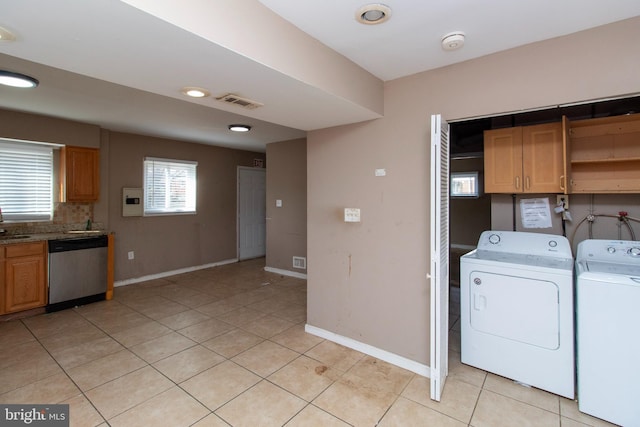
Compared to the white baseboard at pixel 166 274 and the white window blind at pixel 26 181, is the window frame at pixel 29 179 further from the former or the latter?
the white baseboard at pixel 166 274

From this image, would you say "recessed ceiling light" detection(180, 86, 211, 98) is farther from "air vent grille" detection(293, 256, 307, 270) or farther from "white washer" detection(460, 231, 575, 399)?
"air vent grille" detection(293, 256, 307, 270)

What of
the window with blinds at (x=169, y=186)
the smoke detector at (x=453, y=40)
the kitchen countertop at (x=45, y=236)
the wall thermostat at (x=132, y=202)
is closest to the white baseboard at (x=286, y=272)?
the window with blinds at (x=169, y=186)

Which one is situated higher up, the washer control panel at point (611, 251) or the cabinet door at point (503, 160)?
the cabinet door at point (503, 160)

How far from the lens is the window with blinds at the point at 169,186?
524cm

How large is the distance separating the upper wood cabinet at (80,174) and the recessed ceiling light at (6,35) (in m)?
3.41

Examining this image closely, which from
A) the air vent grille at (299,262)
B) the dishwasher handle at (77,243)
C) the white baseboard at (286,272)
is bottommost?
the white baseboard at (286,272)

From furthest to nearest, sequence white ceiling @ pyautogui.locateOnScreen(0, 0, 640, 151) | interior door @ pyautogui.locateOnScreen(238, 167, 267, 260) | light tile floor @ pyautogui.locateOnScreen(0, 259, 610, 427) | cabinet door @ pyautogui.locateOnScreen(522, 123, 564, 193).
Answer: interior door @ pyautogui.locateOnScreen(238, 167, 267, 260), cabinet door @ pyautogui.locateOnScreen(522, 123, 564, 193), light tile floor @ pyautogui.locateOnScreen(0, 259, 610, 427), white ceiling @ pyautogui.locateOnScreen(0, 0, 640, 151)

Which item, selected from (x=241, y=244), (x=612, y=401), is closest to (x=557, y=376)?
(x=612, y=401)

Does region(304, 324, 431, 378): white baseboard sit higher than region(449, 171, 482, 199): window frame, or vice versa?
region(449, 171, 482, 199): window frame

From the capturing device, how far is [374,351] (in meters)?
2.74

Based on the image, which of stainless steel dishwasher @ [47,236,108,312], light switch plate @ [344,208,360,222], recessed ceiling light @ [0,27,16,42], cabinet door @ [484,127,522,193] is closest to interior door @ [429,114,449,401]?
light switch plate @ [344,208,360,222]

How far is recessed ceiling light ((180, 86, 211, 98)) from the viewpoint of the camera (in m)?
1.92

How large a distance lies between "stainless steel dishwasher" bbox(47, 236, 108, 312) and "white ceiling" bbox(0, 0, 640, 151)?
6.87 ft

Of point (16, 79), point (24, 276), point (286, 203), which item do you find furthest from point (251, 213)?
point (16, 79)
